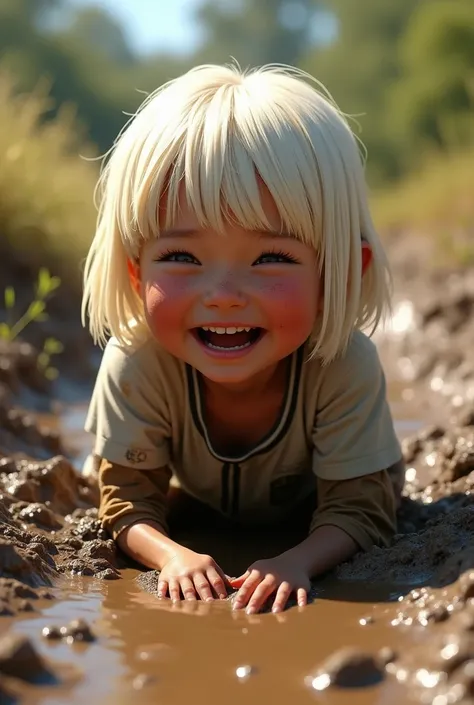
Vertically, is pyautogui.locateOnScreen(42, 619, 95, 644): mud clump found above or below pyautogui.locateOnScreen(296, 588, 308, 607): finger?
above

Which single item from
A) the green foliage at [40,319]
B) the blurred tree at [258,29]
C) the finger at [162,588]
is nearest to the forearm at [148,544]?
the finger at [162,588]

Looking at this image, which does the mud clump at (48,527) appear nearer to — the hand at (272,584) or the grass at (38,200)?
the hand at (272,584)

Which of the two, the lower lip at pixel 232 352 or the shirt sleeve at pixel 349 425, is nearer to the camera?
the lower lip at pixel 232 352

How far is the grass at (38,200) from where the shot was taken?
263 inches

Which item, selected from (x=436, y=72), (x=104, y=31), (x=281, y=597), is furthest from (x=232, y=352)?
(x=104, y=31)

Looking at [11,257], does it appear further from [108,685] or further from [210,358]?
[108,685]

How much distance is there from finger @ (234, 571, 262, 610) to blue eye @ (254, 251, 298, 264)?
75 centimetres

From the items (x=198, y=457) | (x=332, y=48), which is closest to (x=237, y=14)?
(x=332, y=48)

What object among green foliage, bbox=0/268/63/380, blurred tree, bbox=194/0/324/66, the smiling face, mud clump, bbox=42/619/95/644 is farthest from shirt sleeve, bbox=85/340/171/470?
blurred tree, bbox=194/0/324/66

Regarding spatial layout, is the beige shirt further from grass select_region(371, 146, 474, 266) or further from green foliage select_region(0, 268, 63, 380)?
grass select_region(371, 146, 474, 266)

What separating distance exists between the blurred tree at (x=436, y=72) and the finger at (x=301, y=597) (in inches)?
469

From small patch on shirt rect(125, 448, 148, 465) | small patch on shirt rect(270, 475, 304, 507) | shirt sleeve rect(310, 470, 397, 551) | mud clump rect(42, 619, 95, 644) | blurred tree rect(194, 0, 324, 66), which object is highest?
blurred tree rect(194, 0, 324, 66)

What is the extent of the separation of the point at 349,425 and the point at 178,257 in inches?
26.6

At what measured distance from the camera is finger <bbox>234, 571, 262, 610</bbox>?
2240 mm
